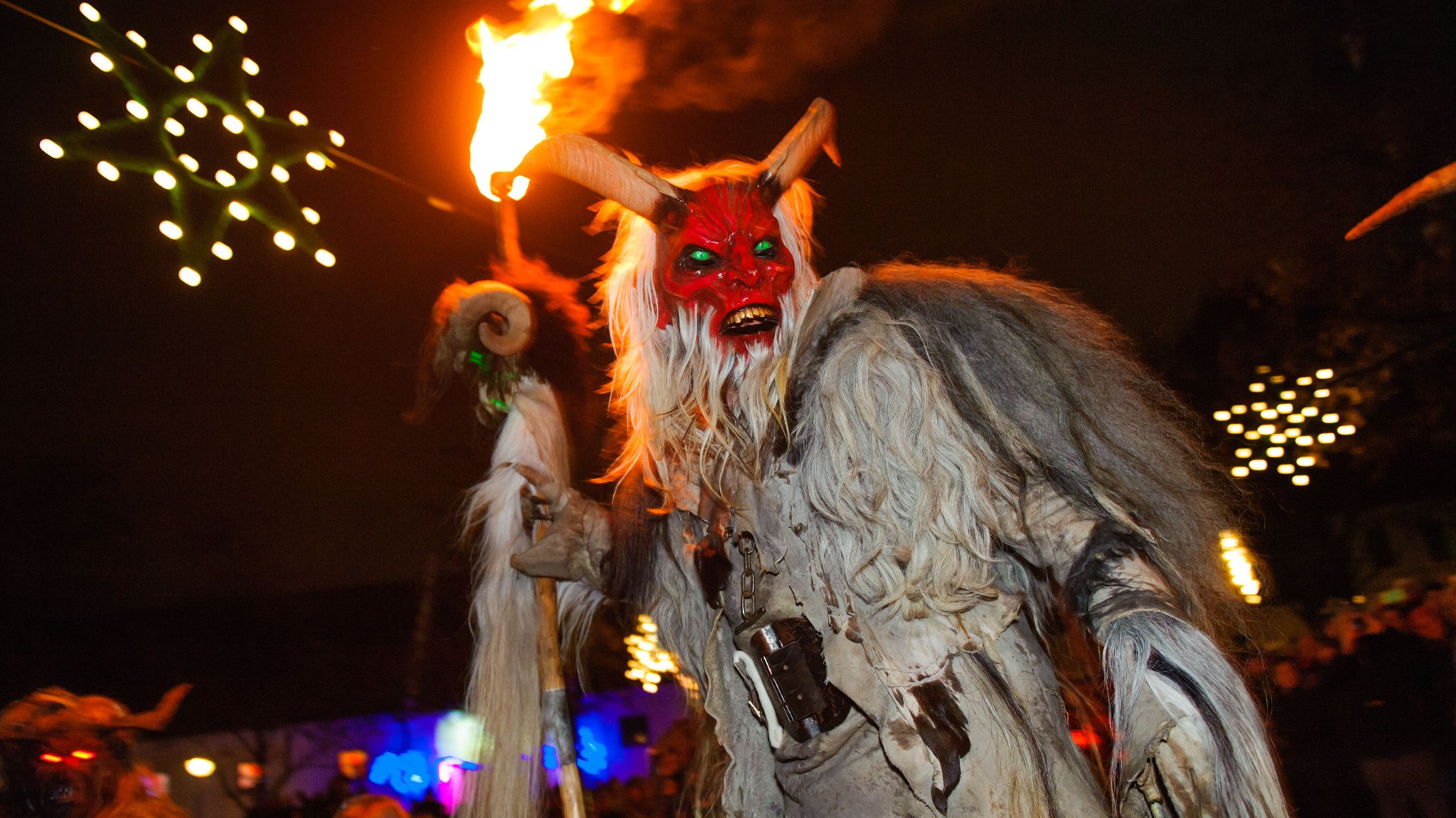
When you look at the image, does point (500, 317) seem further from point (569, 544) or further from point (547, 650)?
point (547, 650)

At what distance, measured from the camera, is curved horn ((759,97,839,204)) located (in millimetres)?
2635

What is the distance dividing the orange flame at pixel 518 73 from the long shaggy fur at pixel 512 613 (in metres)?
0.74

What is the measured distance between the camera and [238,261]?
5.32 m

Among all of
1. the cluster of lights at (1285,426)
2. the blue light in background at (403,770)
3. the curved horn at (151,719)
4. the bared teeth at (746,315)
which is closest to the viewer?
the bared teeth at (746,315)

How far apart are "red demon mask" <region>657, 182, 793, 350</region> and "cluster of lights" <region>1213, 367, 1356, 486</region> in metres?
5.27

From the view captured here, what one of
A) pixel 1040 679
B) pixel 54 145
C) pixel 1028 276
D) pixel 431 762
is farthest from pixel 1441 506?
pixel 431 762

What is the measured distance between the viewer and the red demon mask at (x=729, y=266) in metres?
2.46

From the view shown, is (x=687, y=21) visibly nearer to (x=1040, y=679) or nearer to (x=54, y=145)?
(x=54, y=145)

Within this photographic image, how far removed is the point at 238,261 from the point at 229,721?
10.8 meters

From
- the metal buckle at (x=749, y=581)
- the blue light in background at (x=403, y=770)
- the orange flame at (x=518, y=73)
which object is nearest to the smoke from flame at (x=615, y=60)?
the orange flame at (x=518, y=73)

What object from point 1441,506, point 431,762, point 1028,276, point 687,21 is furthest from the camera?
point 431,762

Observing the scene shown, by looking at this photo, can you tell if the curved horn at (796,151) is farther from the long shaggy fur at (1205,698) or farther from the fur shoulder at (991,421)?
the long shaggy fur at (1205,698)

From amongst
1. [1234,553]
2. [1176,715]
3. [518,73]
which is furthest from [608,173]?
[1234,553]

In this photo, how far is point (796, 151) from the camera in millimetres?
2662
